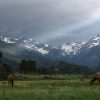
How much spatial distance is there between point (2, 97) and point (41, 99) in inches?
82.8

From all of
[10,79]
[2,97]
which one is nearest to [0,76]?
[10,79]

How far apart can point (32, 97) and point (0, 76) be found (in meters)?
144

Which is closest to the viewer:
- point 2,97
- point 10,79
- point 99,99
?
point 99,99

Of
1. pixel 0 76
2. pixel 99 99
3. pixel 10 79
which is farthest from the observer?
pixel 0 76

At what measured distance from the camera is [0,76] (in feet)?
528

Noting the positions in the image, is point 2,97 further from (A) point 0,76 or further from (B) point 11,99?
(A) point 0,76

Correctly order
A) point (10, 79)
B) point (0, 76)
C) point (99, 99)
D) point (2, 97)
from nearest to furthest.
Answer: point (99, 99), point (2, 97), point (10, 79), point (0, 76)

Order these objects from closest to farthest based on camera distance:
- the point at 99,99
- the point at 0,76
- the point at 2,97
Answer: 1. the point at 99,99
2. the point at 2,97
3. the point at 0,76

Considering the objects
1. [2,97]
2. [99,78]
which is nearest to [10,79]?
[99,78]

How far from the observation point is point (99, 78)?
229 feet

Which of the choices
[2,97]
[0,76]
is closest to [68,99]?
[2,97]

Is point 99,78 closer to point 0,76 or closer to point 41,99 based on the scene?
point 41,99

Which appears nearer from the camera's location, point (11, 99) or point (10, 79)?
point (11, 99)

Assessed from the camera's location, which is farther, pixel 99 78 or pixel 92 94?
pixel 99 78
